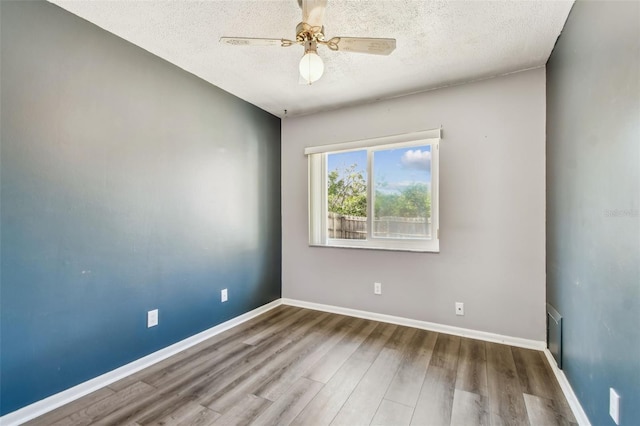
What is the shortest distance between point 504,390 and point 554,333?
0.62 m

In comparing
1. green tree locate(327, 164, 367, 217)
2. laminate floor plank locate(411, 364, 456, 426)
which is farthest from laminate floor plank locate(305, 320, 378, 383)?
green tree locate(327, 164, 367, 217)

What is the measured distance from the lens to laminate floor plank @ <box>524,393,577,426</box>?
152 cm

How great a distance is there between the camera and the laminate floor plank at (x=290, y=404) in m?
1.56

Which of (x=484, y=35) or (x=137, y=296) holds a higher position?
(x=484, y=35)

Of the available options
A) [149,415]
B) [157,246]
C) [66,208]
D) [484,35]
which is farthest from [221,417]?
[484,35]

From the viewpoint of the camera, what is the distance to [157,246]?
7.25 feet

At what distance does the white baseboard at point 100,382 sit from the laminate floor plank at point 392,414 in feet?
5.49

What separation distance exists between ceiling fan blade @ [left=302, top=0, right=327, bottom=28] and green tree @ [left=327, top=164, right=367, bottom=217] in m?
1.89

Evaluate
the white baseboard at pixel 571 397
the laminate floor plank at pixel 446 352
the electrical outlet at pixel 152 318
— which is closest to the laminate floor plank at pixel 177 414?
the electrical outlet at pixel 152 318

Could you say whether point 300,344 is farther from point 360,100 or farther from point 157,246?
point 360,100

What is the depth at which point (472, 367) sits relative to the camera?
2.07 meters

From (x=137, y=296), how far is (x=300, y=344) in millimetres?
1355

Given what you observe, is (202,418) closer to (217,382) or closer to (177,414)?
(177,414)

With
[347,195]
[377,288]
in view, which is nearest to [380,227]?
[347,195]
